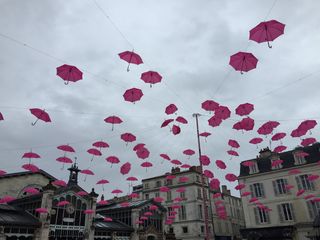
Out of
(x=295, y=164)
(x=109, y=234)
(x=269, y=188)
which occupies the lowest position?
(x=109, y=234)

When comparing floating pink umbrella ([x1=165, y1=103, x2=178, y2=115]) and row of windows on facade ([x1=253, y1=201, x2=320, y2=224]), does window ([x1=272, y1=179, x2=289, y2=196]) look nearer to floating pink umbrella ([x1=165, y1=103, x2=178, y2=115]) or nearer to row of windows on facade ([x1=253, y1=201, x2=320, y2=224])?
row of windows on facade ([x1=253, y1=201, x2=320, y2=224])

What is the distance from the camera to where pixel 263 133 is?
17828 millimetres

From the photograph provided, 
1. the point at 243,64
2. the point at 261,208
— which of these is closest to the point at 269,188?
the point at 261,208

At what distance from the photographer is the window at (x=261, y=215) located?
32750 millimetres

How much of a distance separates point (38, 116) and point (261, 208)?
97.3 ft

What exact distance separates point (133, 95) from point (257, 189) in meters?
27.6

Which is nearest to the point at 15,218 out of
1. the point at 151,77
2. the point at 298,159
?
the point at 151,77

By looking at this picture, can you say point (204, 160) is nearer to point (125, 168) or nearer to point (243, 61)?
point (125, 168)

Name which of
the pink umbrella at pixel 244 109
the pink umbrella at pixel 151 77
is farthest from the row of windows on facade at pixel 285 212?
the pink umbrella at pixel 151 77

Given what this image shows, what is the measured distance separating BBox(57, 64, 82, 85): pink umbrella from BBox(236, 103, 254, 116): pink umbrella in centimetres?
934

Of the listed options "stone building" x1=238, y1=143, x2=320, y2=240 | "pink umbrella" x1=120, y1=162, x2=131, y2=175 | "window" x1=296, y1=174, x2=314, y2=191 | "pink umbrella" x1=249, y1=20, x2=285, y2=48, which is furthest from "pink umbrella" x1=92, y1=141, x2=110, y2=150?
"window" x1=296, y1=174, x2=314, y2=191

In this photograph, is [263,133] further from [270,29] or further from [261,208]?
[261,208]

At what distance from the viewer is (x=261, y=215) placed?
33.2m

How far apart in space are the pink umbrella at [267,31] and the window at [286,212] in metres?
28.1
